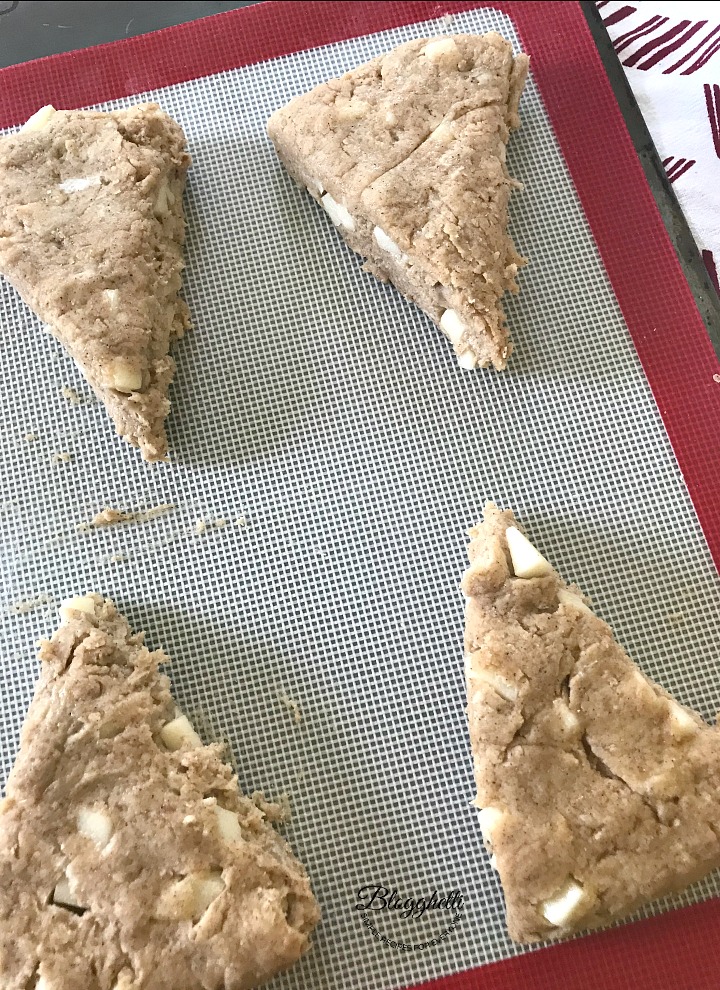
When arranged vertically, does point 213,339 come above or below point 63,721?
above

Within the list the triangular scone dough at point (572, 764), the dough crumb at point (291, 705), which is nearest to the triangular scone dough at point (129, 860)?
the dough crumb at point (291, 705)

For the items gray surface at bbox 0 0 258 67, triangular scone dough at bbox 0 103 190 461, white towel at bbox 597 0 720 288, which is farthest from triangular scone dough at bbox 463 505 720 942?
gray surface at bbox 0 0 258 67

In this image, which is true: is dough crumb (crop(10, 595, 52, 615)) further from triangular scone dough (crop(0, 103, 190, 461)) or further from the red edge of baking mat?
the red edge of baking mat

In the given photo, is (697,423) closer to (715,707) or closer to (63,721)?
(715,707)

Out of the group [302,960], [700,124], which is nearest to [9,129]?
[700,124]

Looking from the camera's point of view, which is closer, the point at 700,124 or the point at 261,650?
the point at 261,650

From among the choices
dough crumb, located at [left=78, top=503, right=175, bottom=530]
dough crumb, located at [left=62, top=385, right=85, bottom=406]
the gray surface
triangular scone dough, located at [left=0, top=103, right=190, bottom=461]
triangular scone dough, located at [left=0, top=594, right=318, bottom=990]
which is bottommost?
triangular scone dough, located at [left=0, top=594, right=318, bottom=990]
